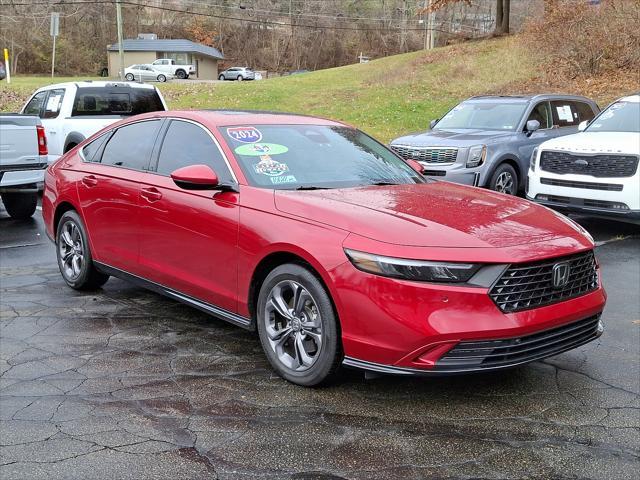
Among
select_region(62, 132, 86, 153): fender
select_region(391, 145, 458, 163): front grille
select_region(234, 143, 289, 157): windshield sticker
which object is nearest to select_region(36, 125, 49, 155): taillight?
select_region(62, 132, 86, 153): fender

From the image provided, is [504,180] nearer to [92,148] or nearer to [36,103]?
[92,148]

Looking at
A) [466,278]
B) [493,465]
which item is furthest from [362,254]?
[493,465]

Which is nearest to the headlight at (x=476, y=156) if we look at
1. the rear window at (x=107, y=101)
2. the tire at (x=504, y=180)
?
the tire at (x=504, y=180)

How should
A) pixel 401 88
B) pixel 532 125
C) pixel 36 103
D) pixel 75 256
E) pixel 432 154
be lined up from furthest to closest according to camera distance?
pixel 401 88 < pixel 36 103 < pixel 532 125 < pixel 432 154 < pixel 75 256

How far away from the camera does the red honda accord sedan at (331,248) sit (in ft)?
11.5

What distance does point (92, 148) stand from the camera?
615 centimetres

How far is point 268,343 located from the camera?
4.21 meters

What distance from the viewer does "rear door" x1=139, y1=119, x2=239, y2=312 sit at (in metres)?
4.44

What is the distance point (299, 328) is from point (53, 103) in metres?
10.2

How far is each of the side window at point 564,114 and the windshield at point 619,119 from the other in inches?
68.0

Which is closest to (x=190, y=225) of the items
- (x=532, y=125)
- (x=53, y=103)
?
(x=532, y=125)

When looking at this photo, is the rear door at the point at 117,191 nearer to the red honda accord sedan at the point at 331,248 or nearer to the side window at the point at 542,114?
the red honda accord sedan at the point at 331,248

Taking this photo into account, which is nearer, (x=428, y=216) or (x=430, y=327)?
(x=430, y=327)

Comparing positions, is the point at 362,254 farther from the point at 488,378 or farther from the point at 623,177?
the point at 623,177
